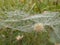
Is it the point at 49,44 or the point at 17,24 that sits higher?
the point at 17,24

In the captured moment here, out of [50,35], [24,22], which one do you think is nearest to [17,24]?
[24,22]

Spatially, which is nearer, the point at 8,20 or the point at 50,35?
the point at 50,35

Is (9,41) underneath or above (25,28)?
underneath

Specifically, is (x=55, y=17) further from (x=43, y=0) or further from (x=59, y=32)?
(x=43, y=0)

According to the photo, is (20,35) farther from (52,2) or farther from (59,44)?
(52,2)

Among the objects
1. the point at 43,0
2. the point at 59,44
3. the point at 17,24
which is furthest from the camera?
the point at 43,0

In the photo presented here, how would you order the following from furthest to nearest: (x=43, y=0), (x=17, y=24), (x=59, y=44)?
(x=43, y=0), (x=17, y=24), (x=59, y=44)

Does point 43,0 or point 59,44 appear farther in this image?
point 43,0

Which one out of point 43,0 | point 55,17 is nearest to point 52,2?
point 43,0
